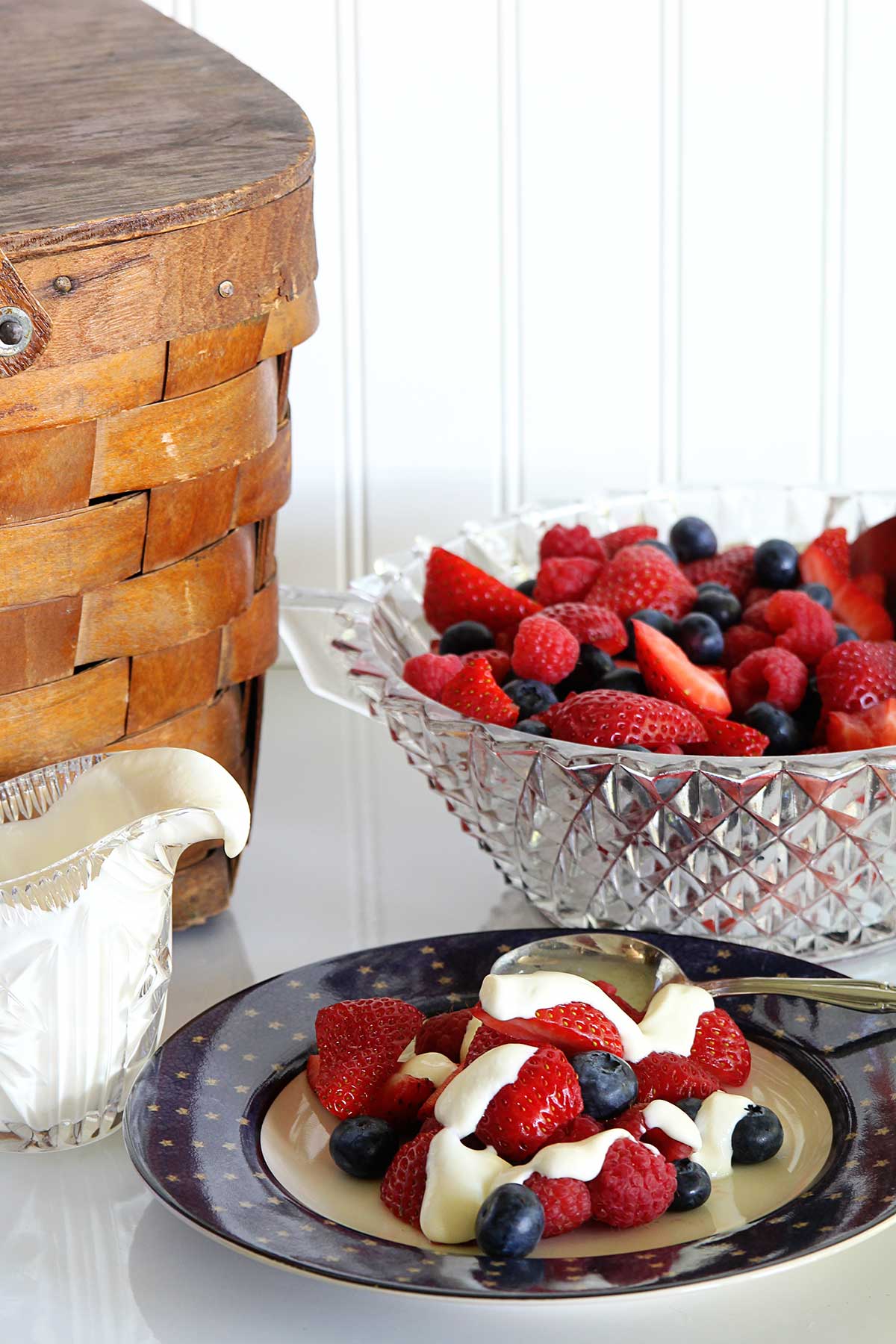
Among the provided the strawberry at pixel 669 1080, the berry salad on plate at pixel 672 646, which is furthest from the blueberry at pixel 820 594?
the strawberry at pixel 669 1080

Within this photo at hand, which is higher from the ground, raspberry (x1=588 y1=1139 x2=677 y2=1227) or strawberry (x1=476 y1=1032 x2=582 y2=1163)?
strawberry (x1=476 y1=1032 x2=582 y2=1163)

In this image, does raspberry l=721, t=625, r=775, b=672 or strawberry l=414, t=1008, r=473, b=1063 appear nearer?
strawberry l=414, t=1008, r=473, b=1063

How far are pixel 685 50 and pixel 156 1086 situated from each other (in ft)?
2.81

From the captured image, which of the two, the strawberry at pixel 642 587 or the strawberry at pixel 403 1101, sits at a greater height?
the strawberry at pixel 642 587

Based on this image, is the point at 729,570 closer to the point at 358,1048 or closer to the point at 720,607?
the point at 720,607

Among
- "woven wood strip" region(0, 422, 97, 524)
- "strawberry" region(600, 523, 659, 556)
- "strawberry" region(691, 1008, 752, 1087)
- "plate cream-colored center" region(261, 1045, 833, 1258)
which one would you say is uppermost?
"woven wood strip" region(0, 422, 97, 524)

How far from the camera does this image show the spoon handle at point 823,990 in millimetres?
639

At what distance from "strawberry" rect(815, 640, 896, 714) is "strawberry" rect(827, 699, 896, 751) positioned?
0.7 inches

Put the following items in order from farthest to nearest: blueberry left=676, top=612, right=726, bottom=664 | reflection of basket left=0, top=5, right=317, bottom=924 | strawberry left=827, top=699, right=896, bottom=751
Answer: blueberry left=676, top=612, right=726, bottom=664, strawberry left=827, top=699, right=896, bottom=751, reflection of basket left=0, top=5, right=317, bottom=924

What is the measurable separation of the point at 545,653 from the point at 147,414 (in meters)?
0.23

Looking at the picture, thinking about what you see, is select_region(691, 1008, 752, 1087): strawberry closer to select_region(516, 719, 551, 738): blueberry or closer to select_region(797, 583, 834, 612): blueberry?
select_region(516, 719, 551, 738): blueberry

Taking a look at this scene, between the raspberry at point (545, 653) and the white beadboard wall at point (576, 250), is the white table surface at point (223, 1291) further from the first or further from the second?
the white beadboard wall at point (576, 250)

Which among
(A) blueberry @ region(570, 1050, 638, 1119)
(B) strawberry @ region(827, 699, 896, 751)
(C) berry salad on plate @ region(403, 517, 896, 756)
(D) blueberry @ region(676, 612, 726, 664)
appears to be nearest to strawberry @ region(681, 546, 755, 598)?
(C) berry salad on plate @ region(403, 517, 896, 756)

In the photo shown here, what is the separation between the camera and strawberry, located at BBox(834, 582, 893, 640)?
88 cm
